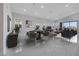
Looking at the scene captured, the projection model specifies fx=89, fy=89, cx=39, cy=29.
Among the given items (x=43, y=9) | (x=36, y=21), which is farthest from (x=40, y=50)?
(x=43, y=9)

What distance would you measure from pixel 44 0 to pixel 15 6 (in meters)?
2.06

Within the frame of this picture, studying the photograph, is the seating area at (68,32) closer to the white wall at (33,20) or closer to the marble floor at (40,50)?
the marble floor at (40,50)

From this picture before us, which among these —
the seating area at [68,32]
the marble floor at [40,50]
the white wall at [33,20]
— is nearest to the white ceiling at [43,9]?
the white wall at [33,20]

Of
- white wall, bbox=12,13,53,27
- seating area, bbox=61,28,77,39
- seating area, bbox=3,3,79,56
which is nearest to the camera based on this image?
seating area, bbox=3,3,79,56

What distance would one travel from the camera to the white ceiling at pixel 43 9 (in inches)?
195

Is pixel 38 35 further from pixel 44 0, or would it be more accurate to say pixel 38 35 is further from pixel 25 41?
pixel 44 0

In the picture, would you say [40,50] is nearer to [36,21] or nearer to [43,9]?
[36,21]

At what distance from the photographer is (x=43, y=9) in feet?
17.0

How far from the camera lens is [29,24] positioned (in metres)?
4.95

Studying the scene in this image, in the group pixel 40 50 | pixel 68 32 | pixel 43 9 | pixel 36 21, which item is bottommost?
pixel 40 50

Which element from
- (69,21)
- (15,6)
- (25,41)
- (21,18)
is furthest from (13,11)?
(69,21)

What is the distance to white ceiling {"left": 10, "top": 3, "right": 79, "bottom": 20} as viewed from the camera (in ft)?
16.3

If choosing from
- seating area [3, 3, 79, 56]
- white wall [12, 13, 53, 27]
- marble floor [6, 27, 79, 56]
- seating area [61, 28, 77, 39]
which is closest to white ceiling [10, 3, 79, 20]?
seating area [3, 3, 79, 56]

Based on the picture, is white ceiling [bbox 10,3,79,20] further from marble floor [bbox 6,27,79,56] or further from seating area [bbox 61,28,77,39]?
marble floor [bbox 6,27,79,56]
